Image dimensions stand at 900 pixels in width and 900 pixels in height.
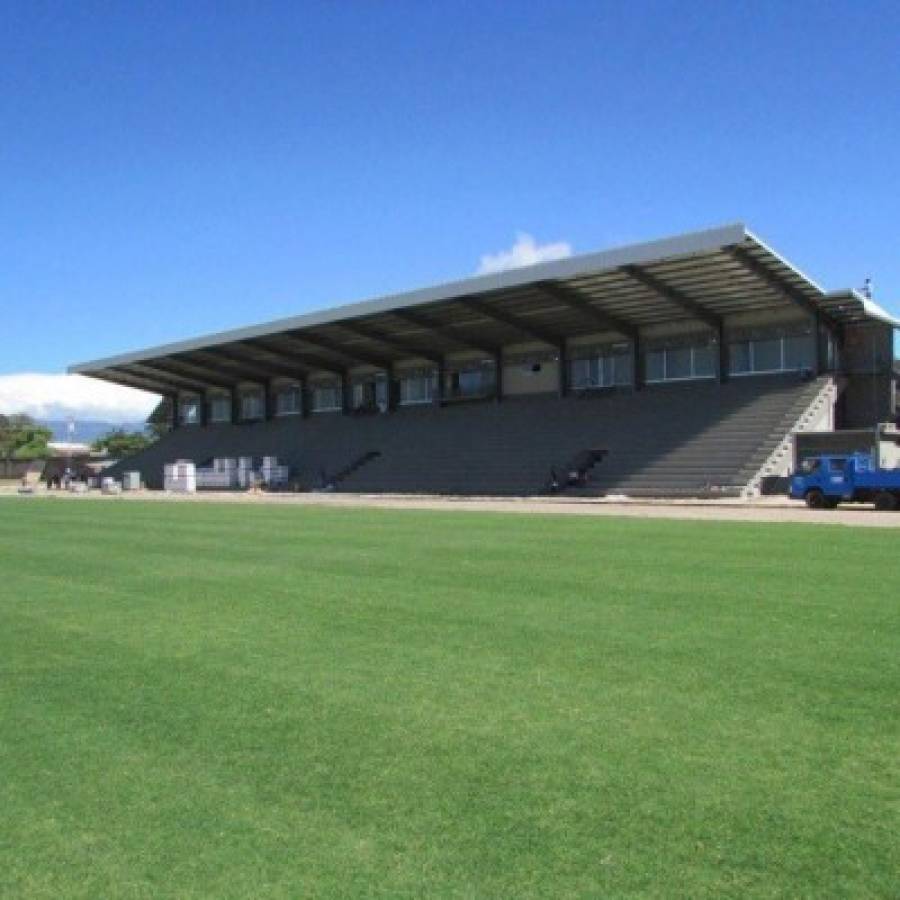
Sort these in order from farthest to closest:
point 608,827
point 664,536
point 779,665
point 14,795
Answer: point 664,536, point 779,665, point 14,795, point 608,827

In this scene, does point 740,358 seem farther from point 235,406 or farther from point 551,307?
point 235,406

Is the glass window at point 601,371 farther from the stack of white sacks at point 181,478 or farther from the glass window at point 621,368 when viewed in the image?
the stack of white sacks at point 181,478

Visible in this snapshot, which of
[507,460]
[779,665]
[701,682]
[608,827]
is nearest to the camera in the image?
[608,827]

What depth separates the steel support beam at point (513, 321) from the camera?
46188 millimetres

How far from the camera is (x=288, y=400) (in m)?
71.5

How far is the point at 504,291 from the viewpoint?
44219 millimetres

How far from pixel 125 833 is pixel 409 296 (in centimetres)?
4342

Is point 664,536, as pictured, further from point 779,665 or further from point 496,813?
point 496,813

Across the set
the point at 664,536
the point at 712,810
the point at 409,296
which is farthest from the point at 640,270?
the point at 712,810

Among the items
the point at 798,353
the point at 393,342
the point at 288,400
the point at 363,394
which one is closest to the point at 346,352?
the point at 393,342

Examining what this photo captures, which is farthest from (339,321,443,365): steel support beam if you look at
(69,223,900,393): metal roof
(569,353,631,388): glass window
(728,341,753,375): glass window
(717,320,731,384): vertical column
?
(728,341,753,375): glass window

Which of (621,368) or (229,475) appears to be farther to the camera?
(229,475)

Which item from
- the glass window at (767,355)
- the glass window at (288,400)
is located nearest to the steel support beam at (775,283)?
the glass window at (767,355)

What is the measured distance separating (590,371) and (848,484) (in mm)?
21854
